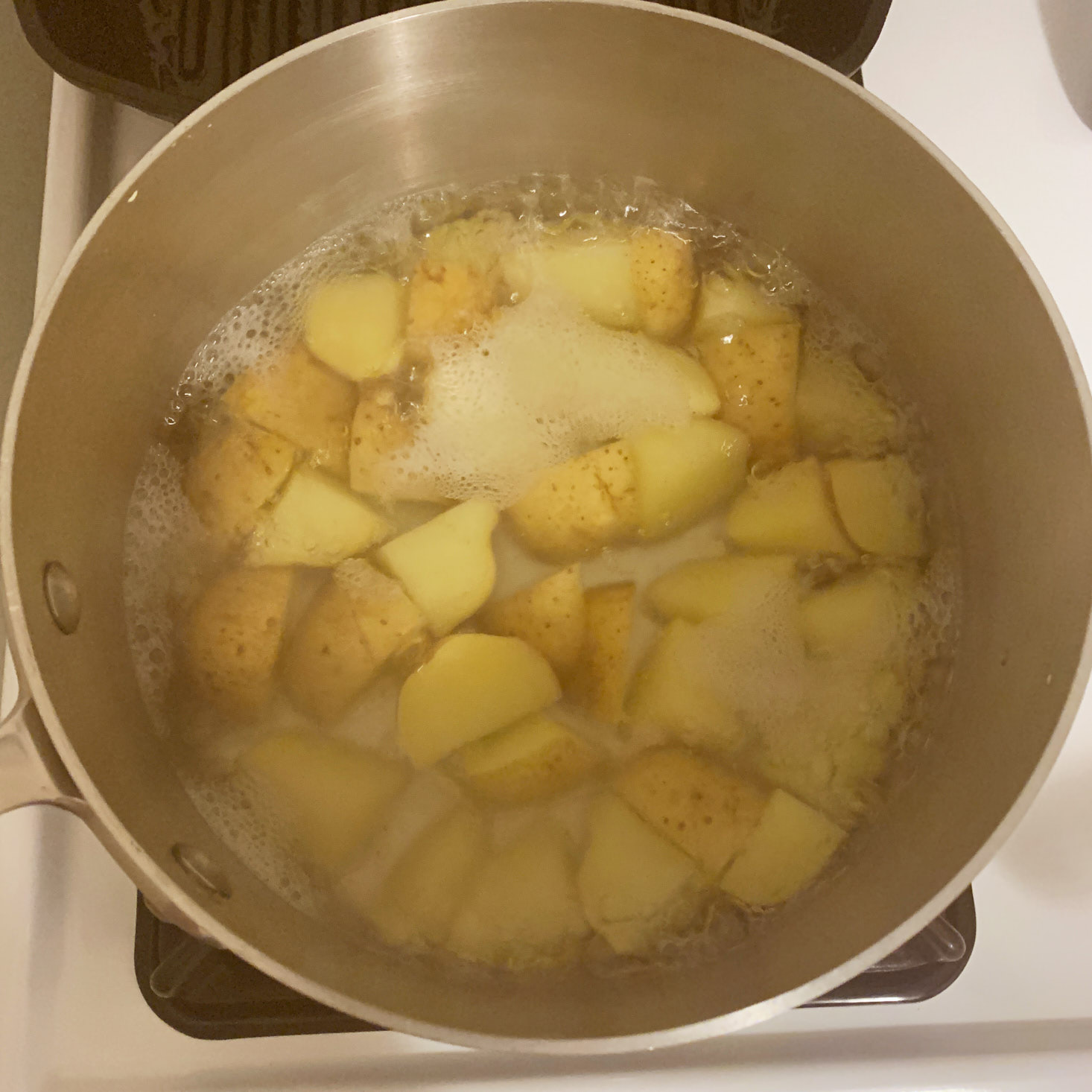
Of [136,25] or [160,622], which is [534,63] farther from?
[160,622]

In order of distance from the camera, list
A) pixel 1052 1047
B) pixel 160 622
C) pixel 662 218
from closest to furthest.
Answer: pixel 1052 1047 → pixel 160 622 → pixel 662 218

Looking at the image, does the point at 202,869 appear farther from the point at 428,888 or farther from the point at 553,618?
the point at 553,618

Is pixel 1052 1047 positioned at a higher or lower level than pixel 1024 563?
lower

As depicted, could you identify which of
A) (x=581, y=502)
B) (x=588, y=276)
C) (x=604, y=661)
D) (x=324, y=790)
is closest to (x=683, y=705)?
(x=604, y=661)

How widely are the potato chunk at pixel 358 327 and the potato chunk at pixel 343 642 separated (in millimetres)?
202

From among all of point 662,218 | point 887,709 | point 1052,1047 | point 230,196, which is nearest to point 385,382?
point 230,196

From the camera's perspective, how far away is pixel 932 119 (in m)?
0.85

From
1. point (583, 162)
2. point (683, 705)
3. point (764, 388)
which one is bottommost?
point (683, 705)

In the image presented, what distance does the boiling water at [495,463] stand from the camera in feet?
2.40

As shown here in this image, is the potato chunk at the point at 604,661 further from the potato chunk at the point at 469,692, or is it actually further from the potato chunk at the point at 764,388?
the potato chunk at the point at 764,388

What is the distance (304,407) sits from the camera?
2.62 ft

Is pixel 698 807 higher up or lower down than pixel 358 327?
lower down

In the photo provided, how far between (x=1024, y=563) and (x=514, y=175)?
538 mm

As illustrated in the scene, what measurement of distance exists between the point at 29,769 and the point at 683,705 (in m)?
0.45
